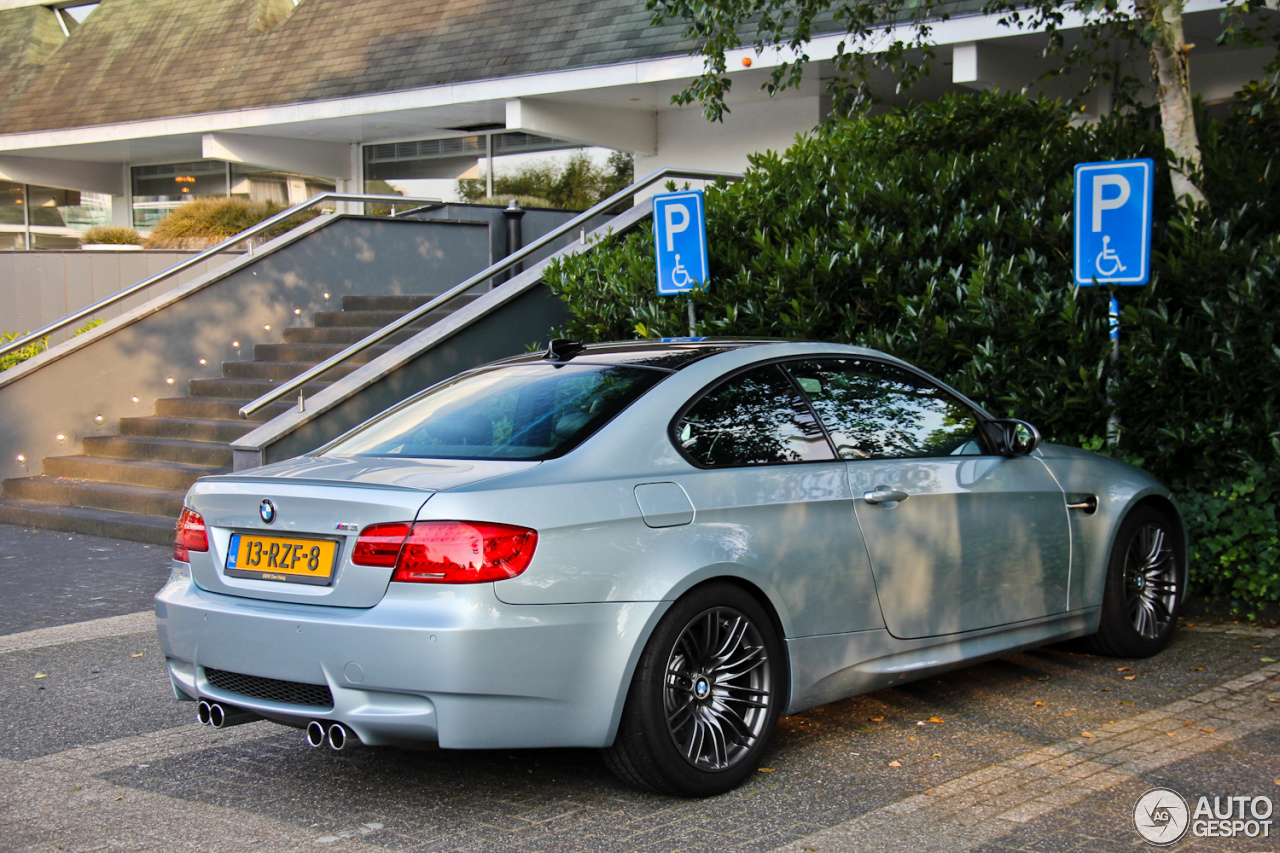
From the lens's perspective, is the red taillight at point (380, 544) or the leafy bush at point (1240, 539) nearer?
the red taillight at point (380, 544)

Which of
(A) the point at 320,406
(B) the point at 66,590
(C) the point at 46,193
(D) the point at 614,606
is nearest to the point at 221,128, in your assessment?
(C) the point at 46,193

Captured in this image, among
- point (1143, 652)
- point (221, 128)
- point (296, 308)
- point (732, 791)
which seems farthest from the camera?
point (221, 128)

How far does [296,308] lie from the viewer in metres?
14.1

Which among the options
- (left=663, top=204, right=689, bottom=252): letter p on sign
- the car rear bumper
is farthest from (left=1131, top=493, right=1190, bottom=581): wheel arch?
(left=663, top=204, right=689, bottom=252): letter p on sign

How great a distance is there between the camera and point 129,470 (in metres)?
11.3

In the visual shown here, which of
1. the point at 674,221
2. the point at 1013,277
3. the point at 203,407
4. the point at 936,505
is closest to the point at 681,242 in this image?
the point at 674,221

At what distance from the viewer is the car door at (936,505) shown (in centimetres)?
475

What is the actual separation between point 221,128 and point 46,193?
8.12 meters

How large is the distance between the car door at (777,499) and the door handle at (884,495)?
0.12 meters

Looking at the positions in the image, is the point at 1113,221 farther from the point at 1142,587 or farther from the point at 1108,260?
the point at 1142,587

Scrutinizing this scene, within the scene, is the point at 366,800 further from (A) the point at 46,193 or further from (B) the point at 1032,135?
(A) the point at 46,193

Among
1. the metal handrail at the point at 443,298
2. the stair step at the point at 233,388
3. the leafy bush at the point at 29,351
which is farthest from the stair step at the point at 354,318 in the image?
the leafy bush at the point at 29,351

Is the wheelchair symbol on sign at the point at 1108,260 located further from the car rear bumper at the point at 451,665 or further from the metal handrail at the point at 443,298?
the metal handrail at the point at 443,298

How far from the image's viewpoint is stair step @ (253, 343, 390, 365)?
12406 millimetres
